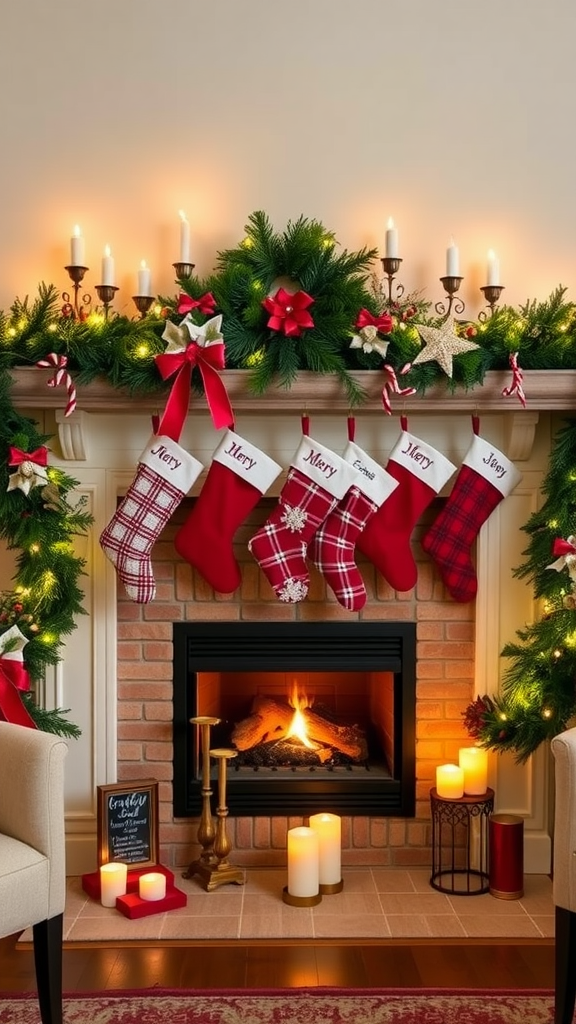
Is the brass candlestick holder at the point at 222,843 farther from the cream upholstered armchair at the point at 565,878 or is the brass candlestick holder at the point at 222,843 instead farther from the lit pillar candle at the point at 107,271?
the lit pillar candle at the point at 107,271

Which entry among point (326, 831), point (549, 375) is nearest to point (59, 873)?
point (326, 831)

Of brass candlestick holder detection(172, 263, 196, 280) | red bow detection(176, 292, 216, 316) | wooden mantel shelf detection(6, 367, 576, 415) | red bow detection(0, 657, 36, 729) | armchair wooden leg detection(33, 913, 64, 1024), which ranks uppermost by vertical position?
brass candlestick holder detection(172, 263, 196, 280)

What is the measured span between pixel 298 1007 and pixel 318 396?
1.60 metres

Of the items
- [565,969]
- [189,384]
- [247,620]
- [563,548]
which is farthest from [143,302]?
[565,969]

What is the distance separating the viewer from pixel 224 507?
302cm

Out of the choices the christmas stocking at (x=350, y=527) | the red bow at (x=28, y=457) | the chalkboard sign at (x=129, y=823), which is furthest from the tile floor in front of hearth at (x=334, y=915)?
the red bow at (x=28, y=457)

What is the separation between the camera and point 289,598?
9.80 feet

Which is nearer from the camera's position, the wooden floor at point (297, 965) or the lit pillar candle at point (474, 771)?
the wooden floor at point (297, 965)

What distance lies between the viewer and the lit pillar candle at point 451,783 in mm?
3062

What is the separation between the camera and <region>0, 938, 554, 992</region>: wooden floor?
2.45 meters

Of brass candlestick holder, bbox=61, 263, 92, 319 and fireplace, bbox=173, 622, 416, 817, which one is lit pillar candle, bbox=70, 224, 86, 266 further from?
fireplace, bbox=173, 622, 416, 817

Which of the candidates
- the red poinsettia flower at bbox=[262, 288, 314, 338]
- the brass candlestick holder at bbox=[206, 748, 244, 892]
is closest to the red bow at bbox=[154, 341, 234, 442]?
the red poinsettia flower at bbox=[262, 288, 314, 338]

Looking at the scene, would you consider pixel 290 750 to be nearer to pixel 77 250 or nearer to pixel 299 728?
pixel 299 728

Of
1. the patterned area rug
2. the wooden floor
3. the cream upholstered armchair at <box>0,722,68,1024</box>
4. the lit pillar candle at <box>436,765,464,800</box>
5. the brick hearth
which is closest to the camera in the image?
the cream upholstered armchair at <box>0,722,68,1024</box>
